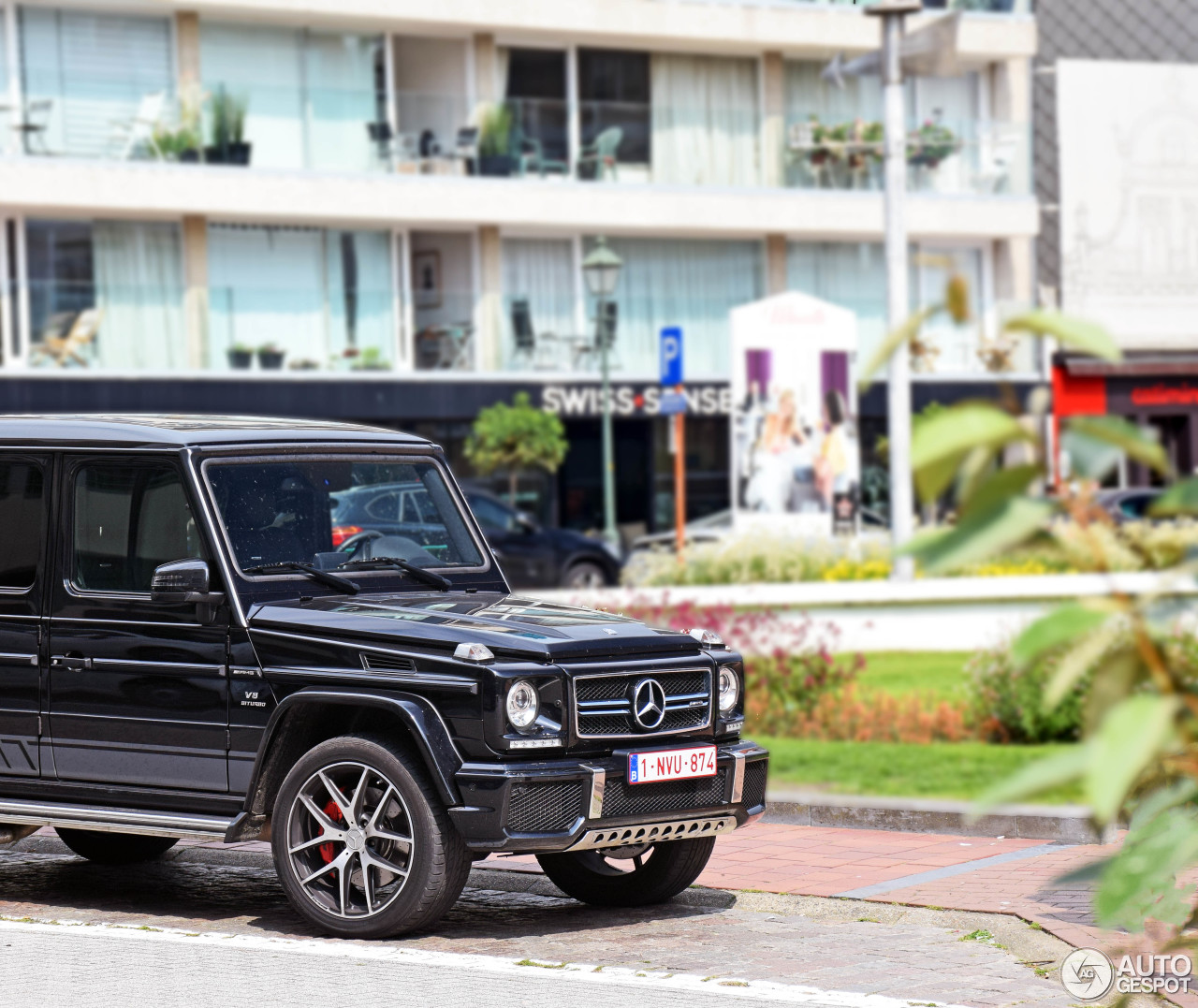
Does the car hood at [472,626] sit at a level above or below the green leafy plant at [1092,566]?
below

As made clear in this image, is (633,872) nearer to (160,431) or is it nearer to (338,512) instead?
(338,512)

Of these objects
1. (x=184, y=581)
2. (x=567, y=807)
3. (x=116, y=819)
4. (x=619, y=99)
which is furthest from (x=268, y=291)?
(x=567, y=807)

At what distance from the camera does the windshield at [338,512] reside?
8.07 metres

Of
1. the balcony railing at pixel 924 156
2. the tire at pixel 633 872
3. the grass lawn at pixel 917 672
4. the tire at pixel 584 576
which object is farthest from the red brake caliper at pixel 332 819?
the balcony railing at pixel 924 156

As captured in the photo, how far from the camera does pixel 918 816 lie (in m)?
9.70

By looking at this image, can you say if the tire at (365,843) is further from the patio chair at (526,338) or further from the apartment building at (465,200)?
the patio chair at (526,338)

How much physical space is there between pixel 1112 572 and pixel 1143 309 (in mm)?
43553

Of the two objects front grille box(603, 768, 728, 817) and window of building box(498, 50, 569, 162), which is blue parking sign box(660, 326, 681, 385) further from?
front grille box(603, 768, 728, 817)

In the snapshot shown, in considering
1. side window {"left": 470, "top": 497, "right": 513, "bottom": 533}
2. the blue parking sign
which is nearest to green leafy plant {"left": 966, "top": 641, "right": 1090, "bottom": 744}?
the blue parking sign

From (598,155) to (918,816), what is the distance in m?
29.8

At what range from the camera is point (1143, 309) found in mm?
43531

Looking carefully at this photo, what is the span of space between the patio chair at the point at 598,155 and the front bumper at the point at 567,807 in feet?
104

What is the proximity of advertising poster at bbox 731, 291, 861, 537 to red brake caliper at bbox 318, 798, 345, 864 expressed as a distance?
20280 mm

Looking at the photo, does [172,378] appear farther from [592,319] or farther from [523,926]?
[523,926]
